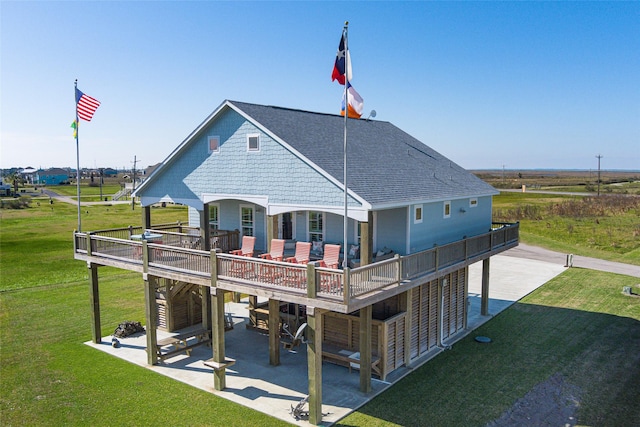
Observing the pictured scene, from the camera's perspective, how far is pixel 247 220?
20.8 m

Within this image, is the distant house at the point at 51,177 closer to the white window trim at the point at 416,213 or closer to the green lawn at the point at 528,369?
the white window trim at the point at 416,213

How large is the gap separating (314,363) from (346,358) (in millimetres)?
3111

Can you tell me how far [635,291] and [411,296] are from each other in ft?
59.5

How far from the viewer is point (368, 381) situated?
14.6 meters

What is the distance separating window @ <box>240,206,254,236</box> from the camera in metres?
20.6

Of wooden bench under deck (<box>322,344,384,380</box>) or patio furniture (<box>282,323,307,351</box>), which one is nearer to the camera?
wooden bench under deck (<box>322,344,384,380</box>)

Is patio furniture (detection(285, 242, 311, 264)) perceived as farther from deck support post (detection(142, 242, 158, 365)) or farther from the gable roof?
deck support post (detection(142, 242, 158, 365))

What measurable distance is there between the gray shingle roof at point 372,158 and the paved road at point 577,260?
16.1m

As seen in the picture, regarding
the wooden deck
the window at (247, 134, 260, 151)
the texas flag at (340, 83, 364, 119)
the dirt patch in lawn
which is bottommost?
the dirt patch in lawn

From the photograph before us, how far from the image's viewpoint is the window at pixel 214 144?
18047mm

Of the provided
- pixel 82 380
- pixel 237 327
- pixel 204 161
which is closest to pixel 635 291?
pixel 237 327

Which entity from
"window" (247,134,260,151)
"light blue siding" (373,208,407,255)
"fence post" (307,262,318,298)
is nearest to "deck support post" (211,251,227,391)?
"fence post" (307,262,318,298)

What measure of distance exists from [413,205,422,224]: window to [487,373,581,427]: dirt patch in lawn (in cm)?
650

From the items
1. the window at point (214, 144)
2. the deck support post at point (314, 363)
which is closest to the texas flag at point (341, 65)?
the deck support post at point (314, 363)
